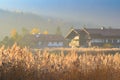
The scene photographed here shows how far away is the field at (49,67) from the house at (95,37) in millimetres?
68326

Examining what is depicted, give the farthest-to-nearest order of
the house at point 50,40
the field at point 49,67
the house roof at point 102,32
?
the house at point 50,40 → the house roof at point 102,32 → the field at point 49,67

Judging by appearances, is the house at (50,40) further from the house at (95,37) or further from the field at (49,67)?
the field at (49,67)

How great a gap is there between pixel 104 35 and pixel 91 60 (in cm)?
7025

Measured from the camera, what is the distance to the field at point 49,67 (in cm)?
926

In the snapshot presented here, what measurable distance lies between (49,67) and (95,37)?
231 ft

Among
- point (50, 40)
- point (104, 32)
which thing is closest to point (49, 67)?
point (104, 32)

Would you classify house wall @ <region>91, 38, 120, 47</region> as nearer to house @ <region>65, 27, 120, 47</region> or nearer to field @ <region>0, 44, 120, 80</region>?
house @ <region>65, 27, 120, 47</region>

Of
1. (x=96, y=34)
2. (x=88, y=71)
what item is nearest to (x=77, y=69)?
(x=88, y=71)

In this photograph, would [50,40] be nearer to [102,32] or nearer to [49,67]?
[102,32]

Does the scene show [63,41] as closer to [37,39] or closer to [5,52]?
[37,39]

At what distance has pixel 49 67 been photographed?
9.64 meters

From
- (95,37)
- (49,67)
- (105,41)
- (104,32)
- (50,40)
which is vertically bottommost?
(50,40)

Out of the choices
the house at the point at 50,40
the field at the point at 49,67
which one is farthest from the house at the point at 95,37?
the field at the point at 49,67

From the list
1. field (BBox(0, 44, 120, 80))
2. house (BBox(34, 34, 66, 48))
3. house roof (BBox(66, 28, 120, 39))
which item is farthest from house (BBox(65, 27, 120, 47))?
field (BBox(0, 44, 120, 80))
